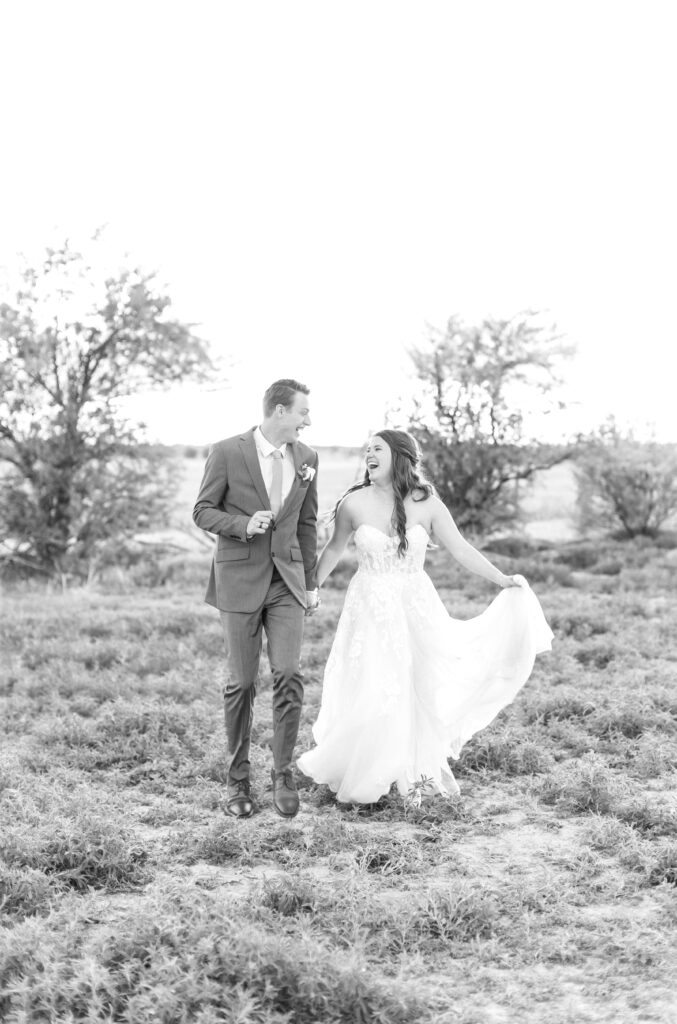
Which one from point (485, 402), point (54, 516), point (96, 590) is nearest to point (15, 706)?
point (96, 590)

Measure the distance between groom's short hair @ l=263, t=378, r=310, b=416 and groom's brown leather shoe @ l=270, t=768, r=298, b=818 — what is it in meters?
2.13

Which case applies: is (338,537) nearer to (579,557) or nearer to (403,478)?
(403,478)

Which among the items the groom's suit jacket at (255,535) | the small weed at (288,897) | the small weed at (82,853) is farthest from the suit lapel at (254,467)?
the small weed at (288,897)

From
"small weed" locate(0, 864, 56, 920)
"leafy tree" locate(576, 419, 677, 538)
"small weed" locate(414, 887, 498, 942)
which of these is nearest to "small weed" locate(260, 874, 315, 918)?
"small weed" locate(414, 887, 498, 942)

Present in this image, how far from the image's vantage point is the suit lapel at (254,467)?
20.8 feet

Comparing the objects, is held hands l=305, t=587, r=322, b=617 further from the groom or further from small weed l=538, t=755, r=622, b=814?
small weed l=538, t=755, r=622, b=814

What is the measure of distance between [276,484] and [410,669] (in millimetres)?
1447

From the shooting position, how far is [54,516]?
18375mm

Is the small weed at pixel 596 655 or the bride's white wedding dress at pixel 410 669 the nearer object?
the bride's white wedding dress at pixel 410 669

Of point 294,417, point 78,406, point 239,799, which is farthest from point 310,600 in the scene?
point 78,406

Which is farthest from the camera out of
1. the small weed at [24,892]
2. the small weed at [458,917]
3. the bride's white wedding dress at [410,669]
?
the bride's white wedding dress at [410,669]

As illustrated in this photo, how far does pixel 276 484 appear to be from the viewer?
Result: 6.43 meters

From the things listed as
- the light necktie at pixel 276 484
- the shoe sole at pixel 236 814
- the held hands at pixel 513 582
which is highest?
the light necktie at pixel 276 484

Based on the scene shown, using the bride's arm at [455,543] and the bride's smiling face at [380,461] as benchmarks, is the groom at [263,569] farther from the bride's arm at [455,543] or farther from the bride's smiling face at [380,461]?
the bride's arm at [455,543]
